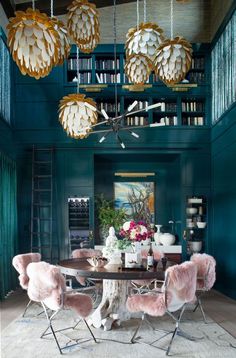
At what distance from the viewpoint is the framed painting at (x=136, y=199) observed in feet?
31.6

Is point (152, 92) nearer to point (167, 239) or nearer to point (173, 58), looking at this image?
point (167, 239)

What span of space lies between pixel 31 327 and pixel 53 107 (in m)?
4.66

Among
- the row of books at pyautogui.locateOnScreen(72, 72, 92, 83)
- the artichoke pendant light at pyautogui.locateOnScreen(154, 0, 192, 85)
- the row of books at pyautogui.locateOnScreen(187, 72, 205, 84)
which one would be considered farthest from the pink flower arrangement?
the row of books at pyautogui.locateOnScreen(187, 72, 205, 84)

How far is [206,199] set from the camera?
340 inches

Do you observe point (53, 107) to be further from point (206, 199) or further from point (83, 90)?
point (206, 199)

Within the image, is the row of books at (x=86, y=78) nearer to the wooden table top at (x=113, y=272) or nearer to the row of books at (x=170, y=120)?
the row of books at (x=170, y=120)

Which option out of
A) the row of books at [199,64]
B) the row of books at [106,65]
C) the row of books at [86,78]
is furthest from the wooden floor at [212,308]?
the row of books at [106,65]

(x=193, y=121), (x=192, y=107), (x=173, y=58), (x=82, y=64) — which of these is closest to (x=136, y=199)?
(x=193, y=121)

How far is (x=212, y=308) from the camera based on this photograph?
21.4ft

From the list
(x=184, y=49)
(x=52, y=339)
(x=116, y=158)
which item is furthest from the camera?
(x=116, y=158)

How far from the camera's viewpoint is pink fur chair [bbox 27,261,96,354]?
4379mm

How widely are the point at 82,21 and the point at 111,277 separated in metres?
2.59

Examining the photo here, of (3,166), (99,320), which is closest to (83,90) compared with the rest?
(3,166)

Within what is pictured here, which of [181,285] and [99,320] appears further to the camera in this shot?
[99,320]
